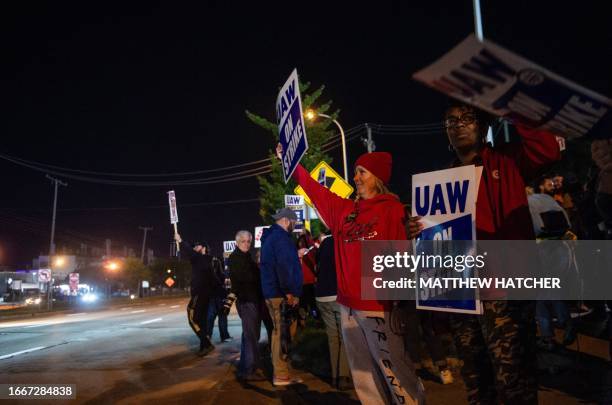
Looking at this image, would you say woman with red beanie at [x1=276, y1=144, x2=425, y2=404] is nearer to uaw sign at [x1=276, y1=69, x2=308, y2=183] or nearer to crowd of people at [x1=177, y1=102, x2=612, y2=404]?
crowd of people at [x1=177, y1=102, x2=612, y2=404]

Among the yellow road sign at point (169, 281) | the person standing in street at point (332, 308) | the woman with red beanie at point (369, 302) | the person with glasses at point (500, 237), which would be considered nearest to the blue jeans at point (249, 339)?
the person standing in street at point (332, 308)

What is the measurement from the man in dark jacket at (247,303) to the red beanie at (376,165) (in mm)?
3677

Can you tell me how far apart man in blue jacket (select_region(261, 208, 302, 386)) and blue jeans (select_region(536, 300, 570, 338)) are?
2.73 meters

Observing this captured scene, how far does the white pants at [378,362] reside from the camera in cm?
290

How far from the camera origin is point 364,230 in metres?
3.13

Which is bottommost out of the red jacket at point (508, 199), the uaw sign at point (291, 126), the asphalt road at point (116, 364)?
the asphalt road at point (116, 364)

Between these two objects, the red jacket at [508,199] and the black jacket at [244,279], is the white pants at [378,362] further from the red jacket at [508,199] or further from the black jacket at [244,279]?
the black jacket at [244,279]

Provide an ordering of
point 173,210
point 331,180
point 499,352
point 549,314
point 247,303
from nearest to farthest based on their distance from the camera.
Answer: point 499,352 < point 549,314 < point 247,303 < point 331,180 < point 173,210

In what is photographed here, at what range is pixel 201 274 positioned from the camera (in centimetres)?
914

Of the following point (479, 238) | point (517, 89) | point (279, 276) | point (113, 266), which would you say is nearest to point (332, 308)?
point (279, 276)

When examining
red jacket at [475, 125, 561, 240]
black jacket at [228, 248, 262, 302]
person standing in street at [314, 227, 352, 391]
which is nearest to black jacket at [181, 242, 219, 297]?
black jacket at [228, 248, 262, 302]

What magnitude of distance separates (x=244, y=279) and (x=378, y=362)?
4016mm

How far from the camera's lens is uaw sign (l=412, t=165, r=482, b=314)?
2520 mm

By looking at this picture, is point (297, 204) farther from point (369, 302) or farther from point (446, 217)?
point (446, 217)
